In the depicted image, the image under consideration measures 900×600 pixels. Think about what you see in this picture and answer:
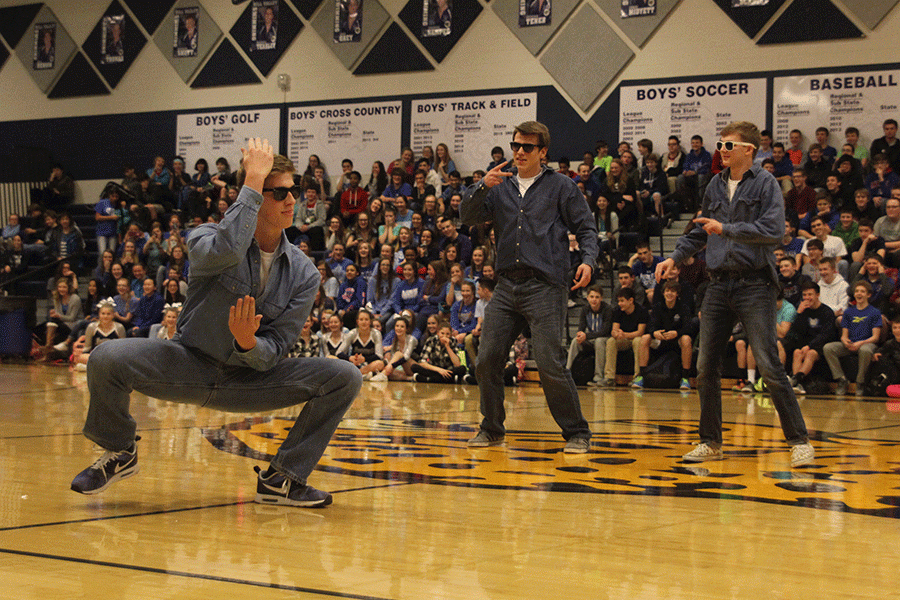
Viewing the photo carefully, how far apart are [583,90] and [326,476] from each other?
45.9 ft

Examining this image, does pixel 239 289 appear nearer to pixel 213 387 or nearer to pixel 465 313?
pixel 213 387

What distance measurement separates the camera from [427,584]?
2637 mm

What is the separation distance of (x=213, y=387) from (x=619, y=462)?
2.31 metres

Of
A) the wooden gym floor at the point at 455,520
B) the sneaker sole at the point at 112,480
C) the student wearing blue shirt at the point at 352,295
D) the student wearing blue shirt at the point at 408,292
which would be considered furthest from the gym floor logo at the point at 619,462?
the student wearing blue shirt at the point at 352,295

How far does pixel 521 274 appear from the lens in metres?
5.83

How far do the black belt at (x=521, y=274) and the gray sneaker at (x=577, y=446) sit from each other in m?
0.93

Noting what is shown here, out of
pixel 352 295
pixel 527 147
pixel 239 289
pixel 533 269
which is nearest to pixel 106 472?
pixel 239 289

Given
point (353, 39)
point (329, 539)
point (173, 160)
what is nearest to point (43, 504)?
point (329, 539)

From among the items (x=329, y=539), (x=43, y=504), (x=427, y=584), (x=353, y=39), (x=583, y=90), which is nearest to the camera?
(x=427, y=584)

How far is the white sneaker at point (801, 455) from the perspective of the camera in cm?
517

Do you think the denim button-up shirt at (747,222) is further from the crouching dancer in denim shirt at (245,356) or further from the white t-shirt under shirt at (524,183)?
the crouching dancer in denim shirt at (245,356)

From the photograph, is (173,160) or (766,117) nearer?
(766,117)

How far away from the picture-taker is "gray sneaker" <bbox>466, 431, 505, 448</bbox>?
581 centimetres

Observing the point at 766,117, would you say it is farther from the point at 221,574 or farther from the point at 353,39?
the point at 221,574
